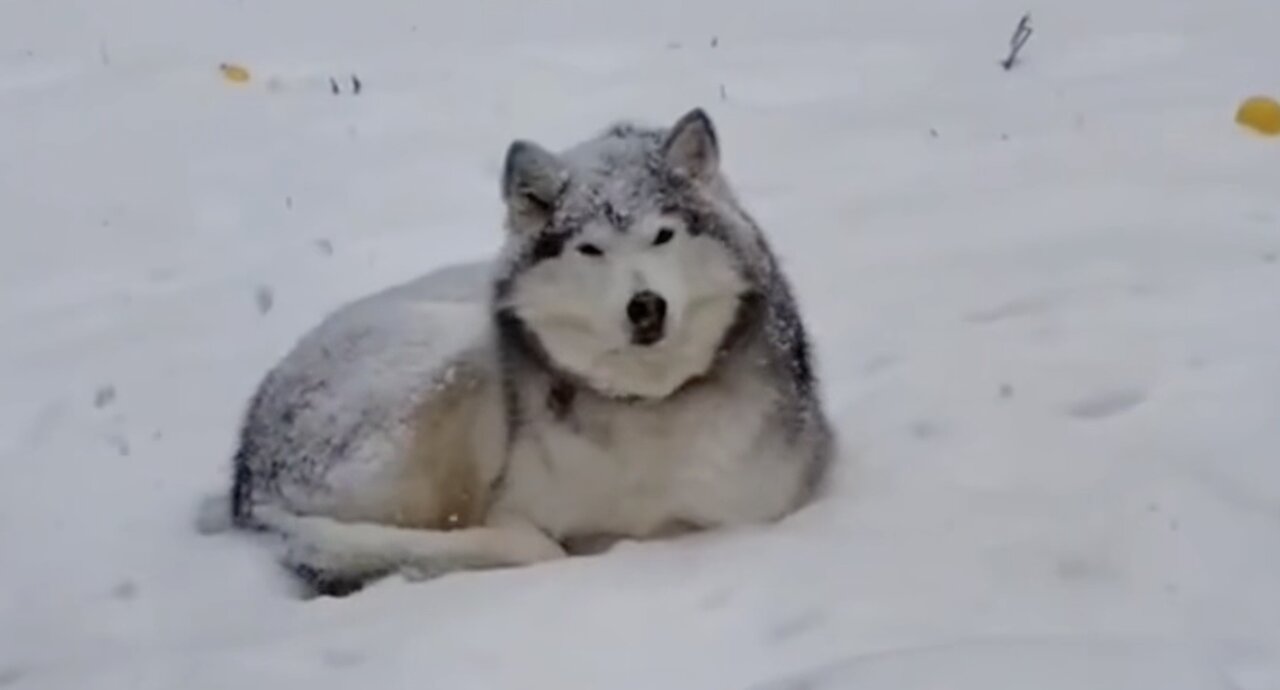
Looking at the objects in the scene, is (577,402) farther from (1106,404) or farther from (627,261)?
(1106,404)

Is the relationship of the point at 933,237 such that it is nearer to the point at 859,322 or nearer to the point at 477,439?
the point at 859,322

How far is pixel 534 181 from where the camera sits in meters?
4.25

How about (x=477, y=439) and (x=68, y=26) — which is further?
(x=68, y=26)

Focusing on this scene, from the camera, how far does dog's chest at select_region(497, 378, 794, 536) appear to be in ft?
14.1

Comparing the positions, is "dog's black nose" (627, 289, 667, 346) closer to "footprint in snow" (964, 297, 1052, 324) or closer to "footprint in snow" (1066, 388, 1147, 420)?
"footprint in snow" (1066, 388, 1147, 420)

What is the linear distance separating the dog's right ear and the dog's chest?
14.4 inches

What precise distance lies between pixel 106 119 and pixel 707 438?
15.1ft

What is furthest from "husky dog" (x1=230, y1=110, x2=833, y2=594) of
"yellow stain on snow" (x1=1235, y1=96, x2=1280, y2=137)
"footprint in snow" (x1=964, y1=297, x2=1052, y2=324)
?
"yellow stain on snow" (x1=1235, y1=96, x2=1280, y2=137)

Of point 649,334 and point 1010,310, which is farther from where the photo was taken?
point 1010,310

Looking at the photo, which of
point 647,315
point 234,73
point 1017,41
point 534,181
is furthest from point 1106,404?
point 234,73

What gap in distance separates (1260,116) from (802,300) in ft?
6.46

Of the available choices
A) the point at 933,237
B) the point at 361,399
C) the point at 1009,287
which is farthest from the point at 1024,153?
the point at 361,399

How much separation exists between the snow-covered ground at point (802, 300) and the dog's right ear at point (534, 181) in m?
0.68

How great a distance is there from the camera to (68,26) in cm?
1014
